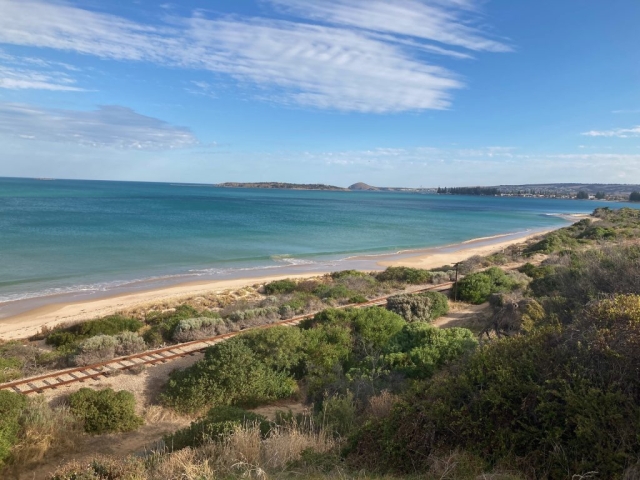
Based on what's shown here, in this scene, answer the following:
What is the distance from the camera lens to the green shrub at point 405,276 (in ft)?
76.6

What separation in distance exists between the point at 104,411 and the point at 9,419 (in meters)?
1.50

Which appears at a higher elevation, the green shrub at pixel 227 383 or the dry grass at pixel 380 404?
the dry grass at pixel 380 404

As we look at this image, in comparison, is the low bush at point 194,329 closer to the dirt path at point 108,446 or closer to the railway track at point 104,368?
the railway track at point 104,368

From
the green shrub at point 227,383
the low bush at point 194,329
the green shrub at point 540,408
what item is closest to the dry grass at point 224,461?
the green shrub at point 540,408

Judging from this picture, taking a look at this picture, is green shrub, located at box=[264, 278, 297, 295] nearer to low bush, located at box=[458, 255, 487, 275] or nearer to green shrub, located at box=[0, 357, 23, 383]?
low bush, located at box=[458, 255, 487, 275]

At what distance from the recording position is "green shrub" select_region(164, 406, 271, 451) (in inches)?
239

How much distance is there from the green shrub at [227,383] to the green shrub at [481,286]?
11.0 meters

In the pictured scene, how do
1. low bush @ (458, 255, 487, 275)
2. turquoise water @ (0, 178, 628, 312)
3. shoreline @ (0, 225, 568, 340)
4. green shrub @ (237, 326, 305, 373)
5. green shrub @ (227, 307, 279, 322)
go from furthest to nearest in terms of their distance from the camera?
low bush @ (458, 255, 487, 275) < turquoise water @ (0, 178, 628, 312) < shoreline @ (0, 225, 568, 340) < green shrub @ (227, 307, 279, 322) < green shrub @ (237, 326, 305, 373)

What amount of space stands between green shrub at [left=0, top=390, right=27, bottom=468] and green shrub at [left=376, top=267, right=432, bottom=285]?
18.5 m

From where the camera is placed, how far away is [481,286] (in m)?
18.8

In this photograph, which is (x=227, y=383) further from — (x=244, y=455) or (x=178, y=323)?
(x=178, y=323)

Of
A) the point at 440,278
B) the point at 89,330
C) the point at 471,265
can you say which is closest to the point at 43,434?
the point at 89,330

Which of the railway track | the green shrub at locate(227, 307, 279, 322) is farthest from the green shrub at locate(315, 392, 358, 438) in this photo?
the green shrub at locate(227, 307, 279, 322)

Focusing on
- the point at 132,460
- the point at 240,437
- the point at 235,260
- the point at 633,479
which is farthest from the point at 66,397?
the point at 235,260
